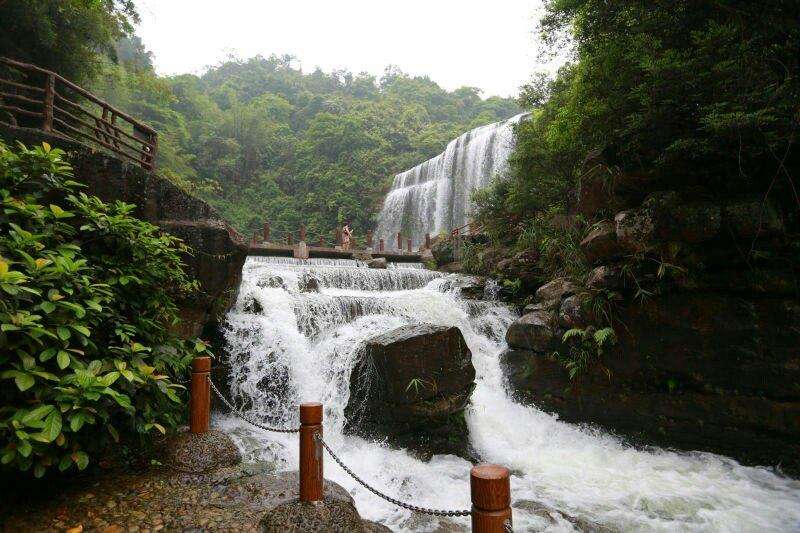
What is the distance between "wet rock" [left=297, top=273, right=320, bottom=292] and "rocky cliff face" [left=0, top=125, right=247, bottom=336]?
2776 millimetres

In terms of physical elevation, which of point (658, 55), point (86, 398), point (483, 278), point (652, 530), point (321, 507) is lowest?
point (652, 530)

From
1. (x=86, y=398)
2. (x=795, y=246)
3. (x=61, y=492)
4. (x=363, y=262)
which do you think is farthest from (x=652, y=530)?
(x=363, y=262)

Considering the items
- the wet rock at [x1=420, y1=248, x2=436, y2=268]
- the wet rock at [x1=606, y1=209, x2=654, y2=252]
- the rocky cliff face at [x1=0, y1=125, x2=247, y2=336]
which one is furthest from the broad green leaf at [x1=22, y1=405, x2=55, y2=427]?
the wet rock at [x1=420, y1=248, x2=436, y2=268]

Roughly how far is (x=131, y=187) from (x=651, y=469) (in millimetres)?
8292

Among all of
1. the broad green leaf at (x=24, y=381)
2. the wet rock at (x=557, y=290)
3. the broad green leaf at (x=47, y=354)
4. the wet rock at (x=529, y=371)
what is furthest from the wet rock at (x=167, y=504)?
the wet rock at (x=557, y=290)

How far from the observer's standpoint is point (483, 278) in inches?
433

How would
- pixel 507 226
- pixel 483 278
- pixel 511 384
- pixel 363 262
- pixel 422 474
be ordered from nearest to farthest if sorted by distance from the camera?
pixel 422 474
pixel 511 384
pixel 483 278
pixel 507 226
pixel 363 262

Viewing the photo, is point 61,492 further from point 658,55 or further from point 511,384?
point 658,55

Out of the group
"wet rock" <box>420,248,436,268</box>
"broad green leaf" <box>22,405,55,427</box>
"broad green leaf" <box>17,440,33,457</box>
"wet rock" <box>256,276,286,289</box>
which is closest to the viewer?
"broad green leaf" <box>17,440,33,457</box>

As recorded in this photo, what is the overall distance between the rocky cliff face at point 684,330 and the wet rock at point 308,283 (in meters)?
5.49

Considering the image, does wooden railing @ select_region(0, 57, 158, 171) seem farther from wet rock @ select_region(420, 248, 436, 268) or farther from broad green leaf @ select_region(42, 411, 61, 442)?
wet rock @ select_region(420, 248, 436, 268)

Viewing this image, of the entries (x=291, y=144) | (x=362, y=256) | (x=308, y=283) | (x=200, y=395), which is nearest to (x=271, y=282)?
(x=308, y=283)

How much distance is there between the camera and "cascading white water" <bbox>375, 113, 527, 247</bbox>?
22.3 metres

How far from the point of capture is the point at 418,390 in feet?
17.8
